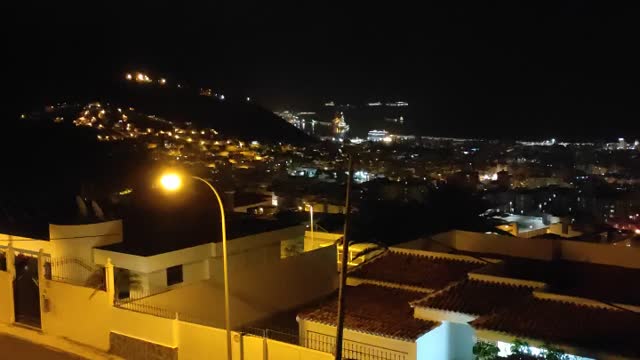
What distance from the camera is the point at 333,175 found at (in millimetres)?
61969

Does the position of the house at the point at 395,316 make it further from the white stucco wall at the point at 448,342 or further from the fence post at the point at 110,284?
the fence post at the point at 110,284

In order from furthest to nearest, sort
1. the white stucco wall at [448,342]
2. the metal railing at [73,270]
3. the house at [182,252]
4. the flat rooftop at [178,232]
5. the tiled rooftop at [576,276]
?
the metal railing at [73,270], the flat rooftop at [178,232], the house at [182,252], the tiled rooftop at [576,276], the white stucco wall at [448,342]

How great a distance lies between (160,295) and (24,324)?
5232 millimetres

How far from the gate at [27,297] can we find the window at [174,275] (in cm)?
371

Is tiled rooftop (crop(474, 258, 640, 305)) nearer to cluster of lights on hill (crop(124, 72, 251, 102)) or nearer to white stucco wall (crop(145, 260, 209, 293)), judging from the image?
white stucco wall (crop(145, 260, 209, 293))

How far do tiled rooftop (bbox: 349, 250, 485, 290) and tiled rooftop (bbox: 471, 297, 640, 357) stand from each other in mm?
3154

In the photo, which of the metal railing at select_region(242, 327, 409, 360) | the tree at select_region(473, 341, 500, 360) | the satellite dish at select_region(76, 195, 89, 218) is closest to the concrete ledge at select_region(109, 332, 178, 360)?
the metal railing at select_region(242, 327, 409, 360)

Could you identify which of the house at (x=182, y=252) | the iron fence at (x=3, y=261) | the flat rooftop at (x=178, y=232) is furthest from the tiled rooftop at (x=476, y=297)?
the iron fence at (x=3, y=261)

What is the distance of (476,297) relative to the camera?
46.1 ft

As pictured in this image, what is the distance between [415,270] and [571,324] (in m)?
5.35

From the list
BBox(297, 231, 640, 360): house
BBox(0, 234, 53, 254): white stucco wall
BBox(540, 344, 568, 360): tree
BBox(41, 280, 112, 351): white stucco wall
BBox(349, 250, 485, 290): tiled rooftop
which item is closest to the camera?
BBox(540, 344, 568, 360): tree

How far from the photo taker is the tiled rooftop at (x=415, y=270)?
16.3 m

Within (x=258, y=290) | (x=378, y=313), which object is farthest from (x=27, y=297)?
(x=378, y=313)

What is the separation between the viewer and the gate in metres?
18.4
